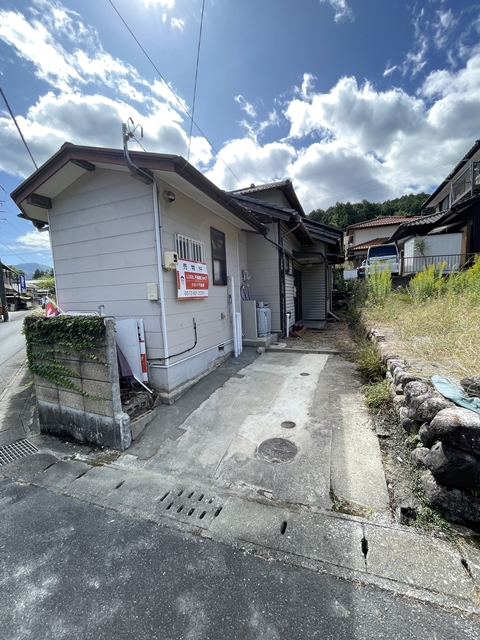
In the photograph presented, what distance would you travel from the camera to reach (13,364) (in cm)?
679

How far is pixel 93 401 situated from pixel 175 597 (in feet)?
7.13

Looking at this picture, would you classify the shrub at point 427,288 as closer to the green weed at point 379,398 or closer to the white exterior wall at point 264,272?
the white exterior wall at point 264,272

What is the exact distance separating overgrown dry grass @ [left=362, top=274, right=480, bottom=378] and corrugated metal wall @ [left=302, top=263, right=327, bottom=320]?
507 centimetres

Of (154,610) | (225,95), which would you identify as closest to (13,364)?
(154,610)

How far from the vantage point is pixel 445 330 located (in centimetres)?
388

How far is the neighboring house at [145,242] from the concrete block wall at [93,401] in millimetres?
987

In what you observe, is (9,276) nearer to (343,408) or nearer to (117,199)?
(117,199)

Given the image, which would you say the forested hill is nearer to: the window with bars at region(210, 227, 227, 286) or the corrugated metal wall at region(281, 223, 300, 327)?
the corrugated metal wall at region(281, 223, 300, 327)

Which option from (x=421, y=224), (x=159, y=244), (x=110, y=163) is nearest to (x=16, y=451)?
(x=159, y=244)

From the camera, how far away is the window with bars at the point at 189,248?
4.17 metres

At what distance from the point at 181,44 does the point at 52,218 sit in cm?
413

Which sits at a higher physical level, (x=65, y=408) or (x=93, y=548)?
(x=65, y=408)

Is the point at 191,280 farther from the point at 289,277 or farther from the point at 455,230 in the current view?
the point at 455,230

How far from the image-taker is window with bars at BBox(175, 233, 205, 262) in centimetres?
417
